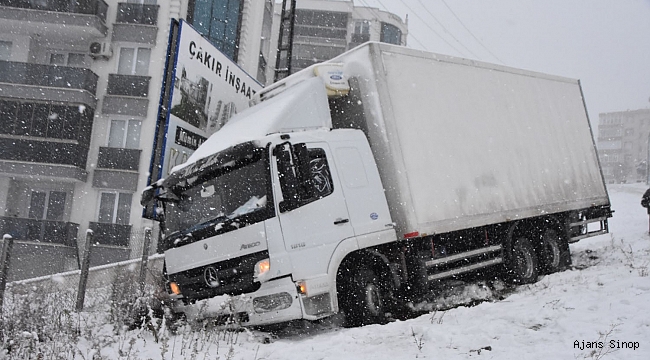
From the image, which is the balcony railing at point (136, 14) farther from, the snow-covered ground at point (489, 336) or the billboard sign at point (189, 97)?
the snow-covered ground at point (489, 336)

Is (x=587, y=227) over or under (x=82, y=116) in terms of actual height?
under

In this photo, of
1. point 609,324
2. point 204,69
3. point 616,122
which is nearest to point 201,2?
point 204,69

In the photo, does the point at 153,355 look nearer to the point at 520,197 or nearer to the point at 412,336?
the point at 412,336

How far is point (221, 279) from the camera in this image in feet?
21.1

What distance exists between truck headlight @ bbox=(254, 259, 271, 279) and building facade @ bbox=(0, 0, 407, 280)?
1599 cm

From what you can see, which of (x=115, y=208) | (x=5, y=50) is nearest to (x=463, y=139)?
(x=115, y=208)

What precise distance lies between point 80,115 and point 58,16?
422 centimetres

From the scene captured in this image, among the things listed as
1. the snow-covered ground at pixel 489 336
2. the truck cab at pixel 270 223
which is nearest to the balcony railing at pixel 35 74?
the truck cab at pixel 270 223

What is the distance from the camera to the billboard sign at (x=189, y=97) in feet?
26.3

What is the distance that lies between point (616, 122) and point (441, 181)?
398 feet

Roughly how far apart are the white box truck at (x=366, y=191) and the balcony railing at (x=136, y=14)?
1524 cm

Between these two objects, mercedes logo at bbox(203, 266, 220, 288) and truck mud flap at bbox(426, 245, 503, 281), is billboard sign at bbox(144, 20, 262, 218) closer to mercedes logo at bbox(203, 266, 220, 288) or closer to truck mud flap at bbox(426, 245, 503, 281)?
mercedes logo at bbox(203, 266, 220, 288)

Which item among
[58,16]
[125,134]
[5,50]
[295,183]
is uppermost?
[58,16]

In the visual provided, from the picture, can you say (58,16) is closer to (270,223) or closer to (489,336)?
(270,223)
